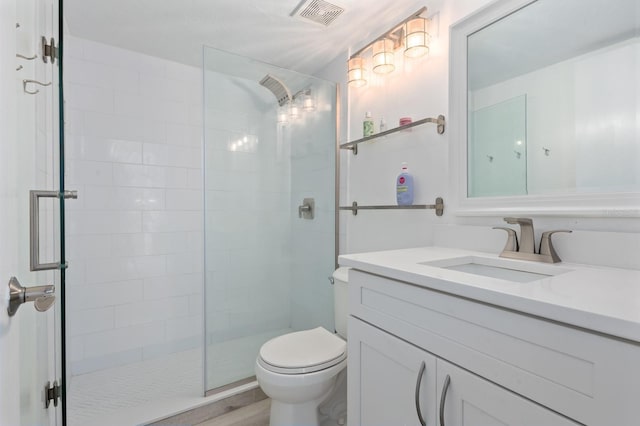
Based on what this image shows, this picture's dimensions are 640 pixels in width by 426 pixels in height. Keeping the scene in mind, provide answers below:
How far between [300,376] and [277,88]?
5.68 feet

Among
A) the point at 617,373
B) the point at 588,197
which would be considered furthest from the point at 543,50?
the point at 617,373

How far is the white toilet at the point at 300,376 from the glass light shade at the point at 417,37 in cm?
150

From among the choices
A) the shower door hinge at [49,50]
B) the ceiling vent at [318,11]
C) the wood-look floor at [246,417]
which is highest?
the ceiling vent at [318,11]

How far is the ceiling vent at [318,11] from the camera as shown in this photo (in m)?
1.63

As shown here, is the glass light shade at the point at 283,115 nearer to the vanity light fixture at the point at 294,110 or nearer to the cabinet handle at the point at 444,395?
the vanity light fixture at the point at 294,110

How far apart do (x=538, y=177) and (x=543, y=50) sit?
0.48 m

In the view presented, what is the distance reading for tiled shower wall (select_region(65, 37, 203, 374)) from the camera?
80.8 inches

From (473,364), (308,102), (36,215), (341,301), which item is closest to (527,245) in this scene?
(473,364)

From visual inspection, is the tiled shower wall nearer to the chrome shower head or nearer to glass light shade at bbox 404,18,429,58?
the chrome shower head

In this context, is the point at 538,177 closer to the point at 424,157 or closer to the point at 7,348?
the point at 424,157

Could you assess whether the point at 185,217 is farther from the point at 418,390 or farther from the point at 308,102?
the point at 418,390

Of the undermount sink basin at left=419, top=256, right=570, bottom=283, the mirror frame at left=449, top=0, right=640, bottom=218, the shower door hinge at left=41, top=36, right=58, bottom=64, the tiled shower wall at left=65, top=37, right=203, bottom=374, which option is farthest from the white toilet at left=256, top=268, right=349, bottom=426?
the shower door hinge at left=41, top=36, right=58, bottom=64

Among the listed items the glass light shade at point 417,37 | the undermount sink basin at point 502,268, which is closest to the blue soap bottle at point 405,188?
the undermount sink basin at point 502,268

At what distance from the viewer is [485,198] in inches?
51.6
